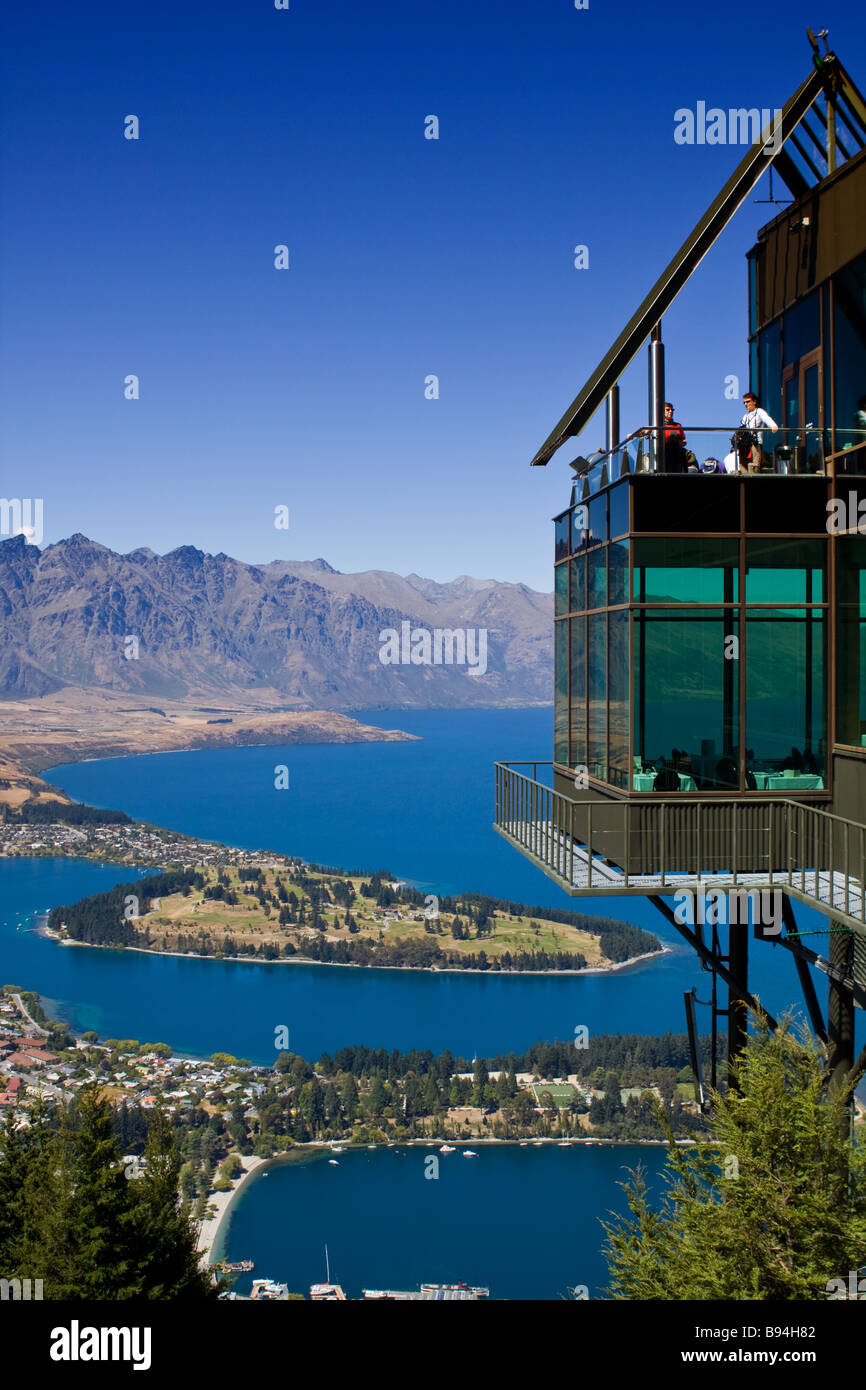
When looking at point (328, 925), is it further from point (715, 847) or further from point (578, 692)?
point (715, 847)

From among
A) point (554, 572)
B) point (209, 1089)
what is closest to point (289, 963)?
point (209, 1089)

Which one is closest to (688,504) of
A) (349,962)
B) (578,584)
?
(578,584)

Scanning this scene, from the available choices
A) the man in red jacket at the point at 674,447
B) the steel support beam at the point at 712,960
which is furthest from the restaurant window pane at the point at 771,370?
A: the steel support beam at the point at 712,960

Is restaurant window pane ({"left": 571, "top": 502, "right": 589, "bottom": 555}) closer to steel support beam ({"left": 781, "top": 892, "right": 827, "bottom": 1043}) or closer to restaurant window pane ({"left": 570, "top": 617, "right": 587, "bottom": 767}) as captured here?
restaurant window pane ({"left": 570, "top": 617, "right": 587, "bottom": 767})

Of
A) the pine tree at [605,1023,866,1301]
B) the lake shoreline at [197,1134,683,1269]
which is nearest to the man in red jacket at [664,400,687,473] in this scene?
the pine tree at [605,1023,866,1301]

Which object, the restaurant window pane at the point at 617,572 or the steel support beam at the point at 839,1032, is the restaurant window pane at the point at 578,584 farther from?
the steel support beam at the point at 839,1032
